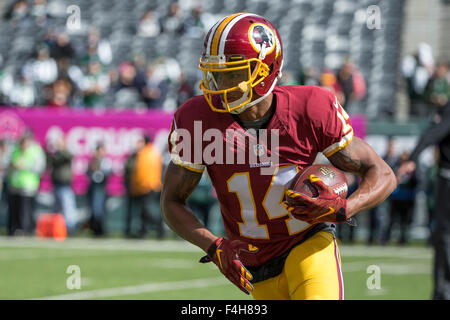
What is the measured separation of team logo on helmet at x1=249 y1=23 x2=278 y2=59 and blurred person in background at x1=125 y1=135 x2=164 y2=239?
927 cm

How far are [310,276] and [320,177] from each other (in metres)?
0.47

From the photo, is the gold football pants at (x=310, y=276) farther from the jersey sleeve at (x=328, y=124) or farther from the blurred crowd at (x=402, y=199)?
the blurred crowd at (x=402, y=199)

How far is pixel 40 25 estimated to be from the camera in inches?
719

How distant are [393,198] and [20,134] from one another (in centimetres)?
627

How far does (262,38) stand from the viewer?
3908 mm

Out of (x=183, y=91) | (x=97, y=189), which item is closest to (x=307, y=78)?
(x=183, y=91)

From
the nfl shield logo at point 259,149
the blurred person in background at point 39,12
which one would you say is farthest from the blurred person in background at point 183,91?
the nfl shield logo at point 259,149

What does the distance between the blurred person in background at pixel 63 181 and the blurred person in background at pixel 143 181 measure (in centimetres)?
92

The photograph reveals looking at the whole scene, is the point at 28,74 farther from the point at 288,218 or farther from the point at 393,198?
the point at 288,218

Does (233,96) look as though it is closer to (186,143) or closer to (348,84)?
(186,143)

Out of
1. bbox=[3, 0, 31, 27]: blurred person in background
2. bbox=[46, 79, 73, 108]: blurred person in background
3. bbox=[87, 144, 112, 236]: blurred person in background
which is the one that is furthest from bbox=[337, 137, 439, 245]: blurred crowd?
bbox=[3, 0, 31, 27]: blurred person in background
